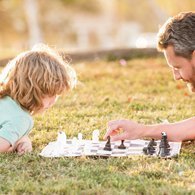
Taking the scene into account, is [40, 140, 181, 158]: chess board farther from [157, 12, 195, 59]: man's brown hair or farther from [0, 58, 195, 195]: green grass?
[157, 12, 195, 59]: man's brown hair

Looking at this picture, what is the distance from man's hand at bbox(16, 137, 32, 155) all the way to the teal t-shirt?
0.05m

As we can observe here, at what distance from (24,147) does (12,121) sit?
22 centimetres

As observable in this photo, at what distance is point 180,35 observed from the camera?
5859mm

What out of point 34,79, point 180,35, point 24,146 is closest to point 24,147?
point 24,146

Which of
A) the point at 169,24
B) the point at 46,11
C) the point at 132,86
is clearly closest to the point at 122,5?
the point at 46,11

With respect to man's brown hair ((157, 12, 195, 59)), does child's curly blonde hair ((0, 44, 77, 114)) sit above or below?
below

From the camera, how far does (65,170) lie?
518cm

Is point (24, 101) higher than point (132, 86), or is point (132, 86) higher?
point (24, 101)

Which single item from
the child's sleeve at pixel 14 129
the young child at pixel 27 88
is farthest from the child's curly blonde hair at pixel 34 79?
the child's sleeve at pixel 14 129

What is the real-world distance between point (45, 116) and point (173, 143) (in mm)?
2023

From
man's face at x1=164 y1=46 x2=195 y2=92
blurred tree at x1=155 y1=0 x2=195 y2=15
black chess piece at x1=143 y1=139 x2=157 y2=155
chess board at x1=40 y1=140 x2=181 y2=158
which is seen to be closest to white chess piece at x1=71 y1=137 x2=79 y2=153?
chess board at x1=40 y1=140 x2=181 y2=158

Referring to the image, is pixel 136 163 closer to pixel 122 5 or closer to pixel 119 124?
pixel 119 124

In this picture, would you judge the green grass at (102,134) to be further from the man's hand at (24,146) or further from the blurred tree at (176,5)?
the blurred tree at (176,5)

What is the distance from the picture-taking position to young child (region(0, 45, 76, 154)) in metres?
5.78
